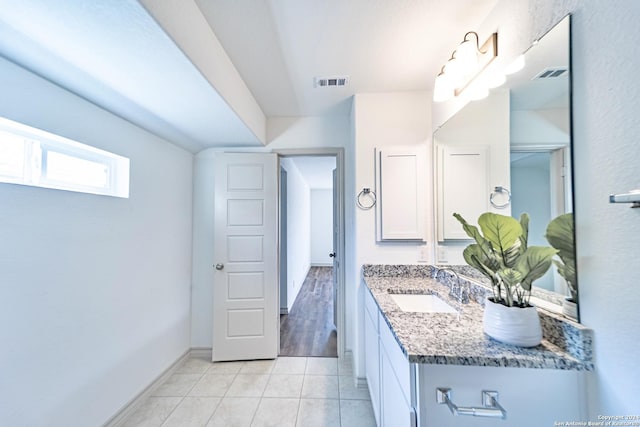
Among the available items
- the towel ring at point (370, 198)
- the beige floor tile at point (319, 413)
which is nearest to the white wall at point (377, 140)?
the towel ring at point (370, 198)

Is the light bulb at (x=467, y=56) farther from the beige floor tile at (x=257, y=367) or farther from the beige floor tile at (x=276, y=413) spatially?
the beige floor tile at (x=257, y=367)

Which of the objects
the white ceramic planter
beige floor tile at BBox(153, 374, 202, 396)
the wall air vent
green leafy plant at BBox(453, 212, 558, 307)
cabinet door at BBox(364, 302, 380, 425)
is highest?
the wall air vent

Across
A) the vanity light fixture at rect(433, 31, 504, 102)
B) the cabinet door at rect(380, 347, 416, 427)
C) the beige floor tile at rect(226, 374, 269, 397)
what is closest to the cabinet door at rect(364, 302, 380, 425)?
the cabinet door at rect(380, 347, 416, 427)

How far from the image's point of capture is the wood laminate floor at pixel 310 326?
2.68m

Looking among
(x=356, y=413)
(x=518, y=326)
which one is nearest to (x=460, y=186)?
(x=518, y=326)

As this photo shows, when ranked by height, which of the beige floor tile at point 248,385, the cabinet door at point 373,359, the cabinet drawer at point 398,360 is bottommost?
the beige floor tile at point 248,385

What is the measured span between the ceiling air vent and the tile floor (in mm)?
2467

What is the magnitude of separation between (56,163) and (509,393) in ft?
7.72

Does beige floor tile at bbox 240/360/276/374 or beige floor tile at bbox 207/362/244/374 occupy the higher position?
beige floor tile at bbox 240/360/276/374

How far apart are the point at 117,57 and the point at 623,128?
1902 mm

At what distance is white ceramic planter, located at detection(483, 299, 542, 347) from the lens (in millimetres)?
896

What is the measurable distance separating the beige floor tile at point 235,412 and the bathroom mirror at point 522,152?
1814 millimetres

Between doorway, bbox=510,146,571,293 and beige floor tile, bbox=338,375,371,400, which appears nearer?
doorway, bbox=510,146,571,293

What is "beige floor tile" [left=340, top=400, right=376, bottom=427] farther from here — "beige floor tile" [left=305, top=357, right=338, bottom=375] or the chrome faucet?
the chrome faucet
